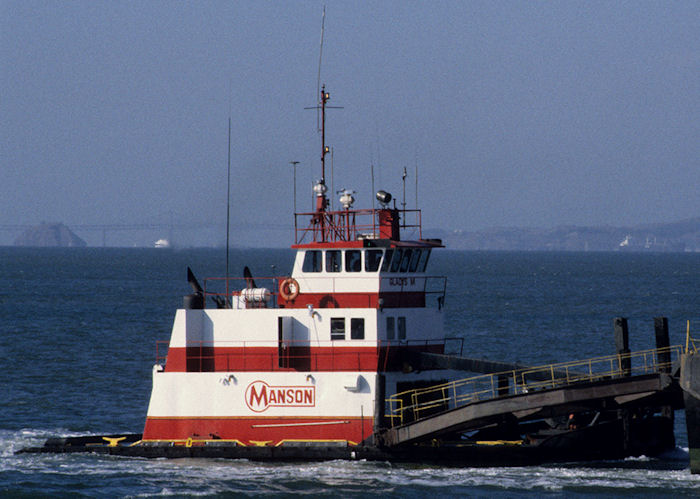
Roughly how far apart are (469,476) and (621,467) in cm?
465

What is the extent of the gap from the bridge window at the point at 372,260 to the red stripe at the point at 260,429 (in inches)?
165

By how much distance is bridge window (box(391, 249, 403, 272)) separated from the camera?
28828 millimetres

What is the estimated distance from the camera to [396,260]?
28969mm

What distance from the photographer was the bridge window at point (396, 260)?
2883 centimetres

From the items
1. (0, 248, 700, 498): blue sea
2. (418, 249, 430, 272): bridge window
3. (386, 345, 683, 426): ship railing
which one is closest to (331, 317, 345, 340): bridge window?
(386, 345, 683, 426): ship railing

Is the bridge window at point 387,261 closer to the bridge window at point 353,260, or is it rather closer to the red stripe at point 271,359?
the bridge window at point 353,260

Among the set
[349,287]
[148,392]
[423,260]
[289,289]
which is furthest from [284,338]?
[148,392]

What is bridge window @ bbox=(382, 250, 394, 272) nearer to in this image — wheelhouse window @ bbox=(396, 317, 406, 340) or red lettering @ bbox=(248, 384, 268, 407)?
wheelhouse window @ bbox=(396, 317, 406, 340)

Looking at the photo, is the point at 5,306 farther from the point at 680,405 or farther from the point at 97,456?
the point at 680,405

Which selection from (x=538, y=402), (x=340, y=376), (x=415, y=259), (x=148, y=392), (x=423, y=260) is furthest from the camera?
(x=148, y=392)

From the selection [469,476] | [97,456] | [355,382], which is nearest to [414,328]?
[355,382]

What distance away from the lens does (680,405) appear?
27.5 meters

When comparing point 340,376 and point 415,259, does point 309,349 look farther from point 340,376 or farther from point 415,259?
point 415,259

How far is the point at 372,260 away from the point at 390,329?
78.8 inches
